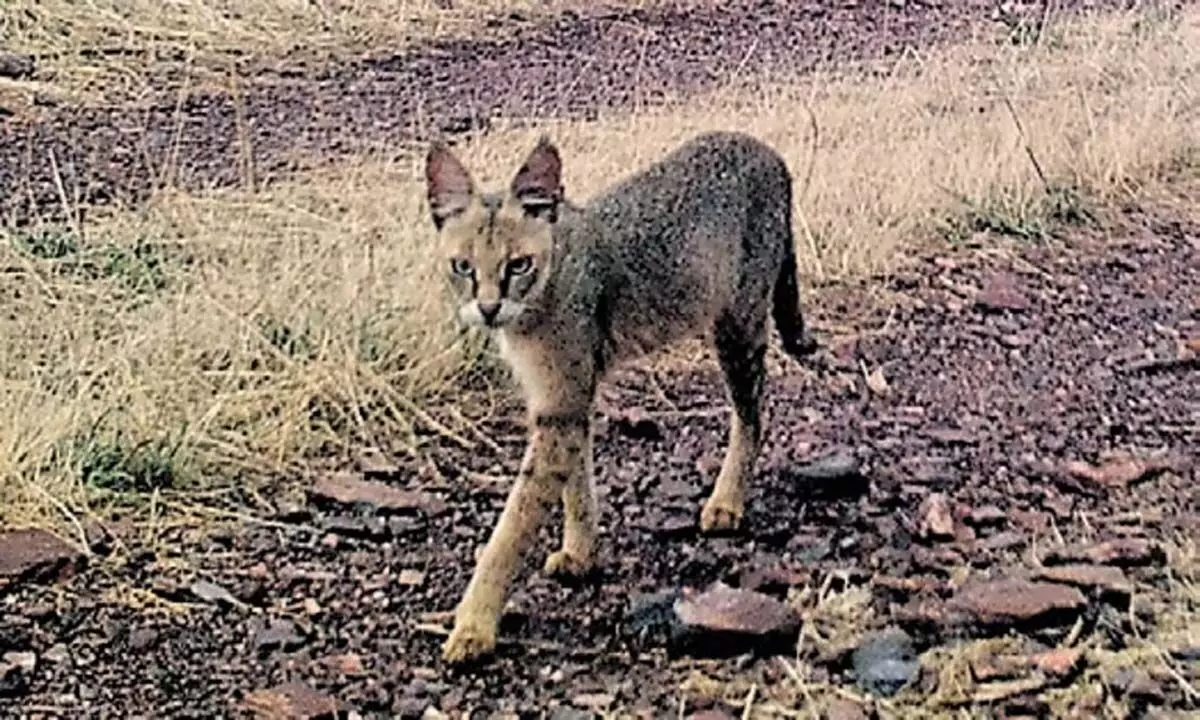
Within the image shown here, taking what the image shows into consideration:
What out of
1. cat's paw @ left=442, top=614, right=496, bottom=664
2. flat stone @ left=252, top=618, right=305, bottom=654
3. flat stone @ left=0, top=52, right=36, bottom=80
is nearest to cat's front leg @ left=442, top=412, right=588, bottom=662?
cat's paw @ left=442, top=614, right=496, bottom=664

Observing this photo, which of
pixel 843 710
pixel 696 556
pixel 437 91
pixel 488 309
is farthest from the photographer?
pixel 437 91

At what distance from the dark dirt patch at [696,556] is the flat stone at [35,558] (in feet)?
0.15

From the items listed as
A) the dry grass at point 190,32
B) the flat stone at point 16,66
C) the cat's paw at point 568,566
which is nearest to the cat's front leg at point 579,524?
the cat's paw at point 568,566

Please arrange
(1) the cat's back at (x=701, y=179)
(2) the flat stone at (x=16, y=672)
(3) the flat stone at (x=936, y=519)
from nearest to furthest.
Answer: (2) the flat stone at (x=16, y=672) → (3) the flat stone at (x=936, y=519) → (1) the cat's back at (x=701, y=179)

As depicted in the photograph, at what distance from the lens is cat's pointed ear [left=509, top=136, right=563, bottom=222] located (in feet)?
13.3

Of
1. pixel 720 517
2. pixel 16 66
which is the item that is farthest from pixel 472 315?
pixel 16 66

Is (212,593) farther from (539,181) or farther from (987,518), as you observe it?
(987,518)

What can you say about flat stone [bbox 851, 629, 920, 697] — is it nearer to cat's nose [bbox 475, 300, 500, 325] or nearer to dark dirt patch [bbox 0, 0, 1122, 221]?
cat's nose [bbox 475, 300, 500, 325]

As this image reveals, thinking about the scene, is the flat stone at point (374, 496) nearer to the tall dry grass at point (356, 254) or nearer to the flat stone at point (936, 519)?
the tall dry grass at point (356, 254)

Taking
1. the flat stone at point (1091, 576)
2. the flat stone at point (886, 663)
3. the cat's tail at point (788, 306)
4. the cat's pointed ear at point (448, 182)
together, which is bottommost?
the flat stone at point (886, 663)

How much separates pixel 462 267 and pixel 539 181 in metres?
0.23

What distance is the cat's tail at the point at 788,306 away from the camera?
4.84m

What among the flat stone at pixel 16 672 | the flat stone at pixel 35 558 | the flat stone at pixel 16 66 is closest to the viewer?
the flat stone at pixel 16 672

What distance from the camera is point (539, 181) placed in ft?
13.3
